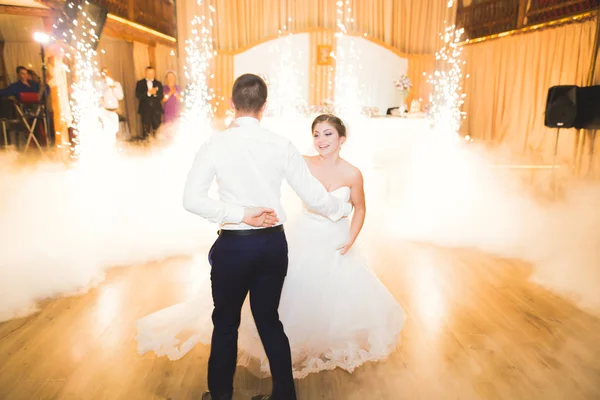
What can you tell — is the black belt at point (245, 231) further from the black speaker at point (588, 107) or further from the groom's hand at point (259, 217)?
the black speaker at point (588, 107)

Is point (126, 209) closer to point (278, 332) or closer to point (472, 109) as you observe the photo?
point (278, 332)

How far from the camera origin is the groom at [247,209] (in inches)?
56.3

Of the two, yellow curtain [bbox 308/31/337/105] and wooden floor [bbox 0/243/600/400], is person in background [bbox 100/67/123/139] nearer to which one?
yellow curtain [bbox 308/31/337/105]

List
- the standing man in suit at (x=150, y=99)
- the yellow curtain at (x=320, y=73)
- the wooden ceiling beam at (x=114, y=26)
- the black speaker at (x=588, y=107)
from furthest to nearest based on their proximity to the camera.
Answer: the yellow curtain at (x=320, y=73)
the standing man in suit at (x=150, y=99)
the wooden ceiling beam at (x=114, y=26)
the black speaker at (x=588, y=107)

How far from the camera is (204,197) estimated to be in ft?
4.72

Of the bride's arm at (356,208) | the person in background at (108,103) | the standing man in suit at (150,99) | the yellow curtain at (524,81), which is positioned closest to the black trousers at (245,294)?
the bride's arm at (356,208)

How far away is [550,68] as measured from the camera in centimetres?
783

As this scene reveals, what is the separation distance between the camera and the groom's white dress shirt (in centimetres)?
142

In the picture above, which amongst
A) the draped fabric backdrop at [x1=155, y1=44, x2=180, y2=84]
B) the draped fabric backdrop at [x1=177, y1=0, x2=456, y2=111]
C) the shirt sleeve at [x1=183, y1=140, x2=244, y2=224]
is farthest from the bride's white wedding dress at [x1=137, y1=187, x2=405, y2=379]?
the draped fabric backdrop at [x1=155, y1=44, x2=180, y2=84]

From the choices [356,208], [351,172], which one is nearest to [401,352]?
[356,208]

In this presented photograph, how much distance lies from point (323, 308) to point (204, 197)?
3.35 feet

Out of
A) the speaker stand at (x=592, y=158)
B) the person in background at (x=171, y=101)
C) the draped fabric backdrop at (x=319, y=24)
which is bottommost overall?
the speaker stand at (x=592, y=158)

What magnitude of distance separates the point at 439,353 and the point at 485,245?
2.13 m

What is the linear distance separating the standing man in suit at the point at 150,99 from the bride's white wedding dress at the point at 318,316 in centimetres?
760
